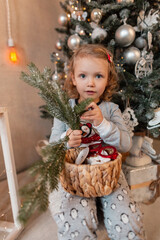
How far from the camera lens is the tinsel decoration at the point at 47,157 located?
29 centimetres

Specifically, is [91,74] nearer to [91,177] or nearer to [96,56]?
[96,56]

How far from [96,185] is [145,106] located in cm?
58

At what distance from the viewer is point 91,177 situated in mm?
475

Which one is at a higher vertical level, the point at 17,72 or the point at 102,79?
the point at 17,72

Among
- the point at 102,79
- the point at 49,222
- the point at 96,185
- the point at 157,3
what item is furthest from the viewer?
the point at 157,3

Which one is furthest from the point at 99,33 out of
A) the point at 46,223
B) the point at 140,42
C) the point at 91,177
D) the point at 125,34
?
the point at 46,223

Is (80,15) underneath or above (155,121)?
above

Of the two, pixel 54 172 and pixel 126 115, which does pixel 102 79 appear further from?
pixel 54 172

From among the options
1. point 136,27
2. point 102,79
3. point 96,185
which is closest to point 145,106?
point 102,79

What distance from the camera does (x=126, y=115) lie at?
90 cm

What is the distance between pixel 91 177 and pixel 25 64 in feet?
3.68

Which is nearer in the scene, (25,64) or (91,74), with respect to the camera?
(91,74)

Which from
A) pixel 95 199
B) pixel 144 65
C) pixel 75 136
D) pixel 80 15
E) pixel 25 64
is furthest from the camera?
pixel 25 64

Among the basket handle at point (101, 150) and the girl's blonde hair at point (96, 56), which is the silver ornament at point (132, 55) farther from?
the basket handle at point (101, 150)
